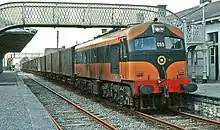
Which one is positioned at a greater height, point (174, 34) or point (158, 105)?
point (174, 34)

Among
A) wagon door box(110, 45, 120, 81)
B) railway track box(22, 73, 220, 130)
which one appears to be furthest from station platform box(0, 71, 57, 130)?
wagon door box(110, 45, 120, 81)

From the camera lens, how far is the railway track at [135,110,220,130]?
1146cm

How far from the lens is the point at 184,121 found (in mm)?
12664

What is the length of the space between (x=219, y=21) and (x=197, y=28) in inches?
64.2

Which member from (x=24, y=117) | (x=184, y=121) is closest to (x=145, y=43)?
(x=184, y=121)

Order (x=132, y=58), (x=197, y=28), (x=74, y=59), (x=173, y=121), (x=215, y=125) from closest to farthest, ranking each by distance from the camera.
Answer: (x=215, y=125) < (x=173, y=121) < (x=132, y=58) < (x=74, y=59) < (x=197, y=28)

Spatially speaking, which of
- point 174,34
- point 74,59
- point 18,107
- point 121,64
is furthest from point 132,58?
point 74,59

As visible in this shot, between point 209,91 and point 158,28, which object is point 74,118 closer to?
point 158,28

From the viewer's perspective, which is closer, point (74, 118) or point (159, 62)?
point (74, 118)

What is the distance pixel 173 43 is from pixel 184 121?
9.97 feet

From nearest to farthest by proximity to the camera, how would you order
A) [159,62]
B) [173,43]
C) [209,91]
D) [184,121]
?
[184,121], [159,62], [173,43], [209,91]

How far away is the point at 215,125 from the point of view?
1180 centimetres

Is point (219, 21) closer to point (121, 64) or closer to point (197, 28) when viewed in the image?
point (197, 28)

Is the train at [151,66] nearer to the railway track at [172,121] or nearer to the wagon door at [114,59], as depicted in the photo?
the wagon door at [114,59]
